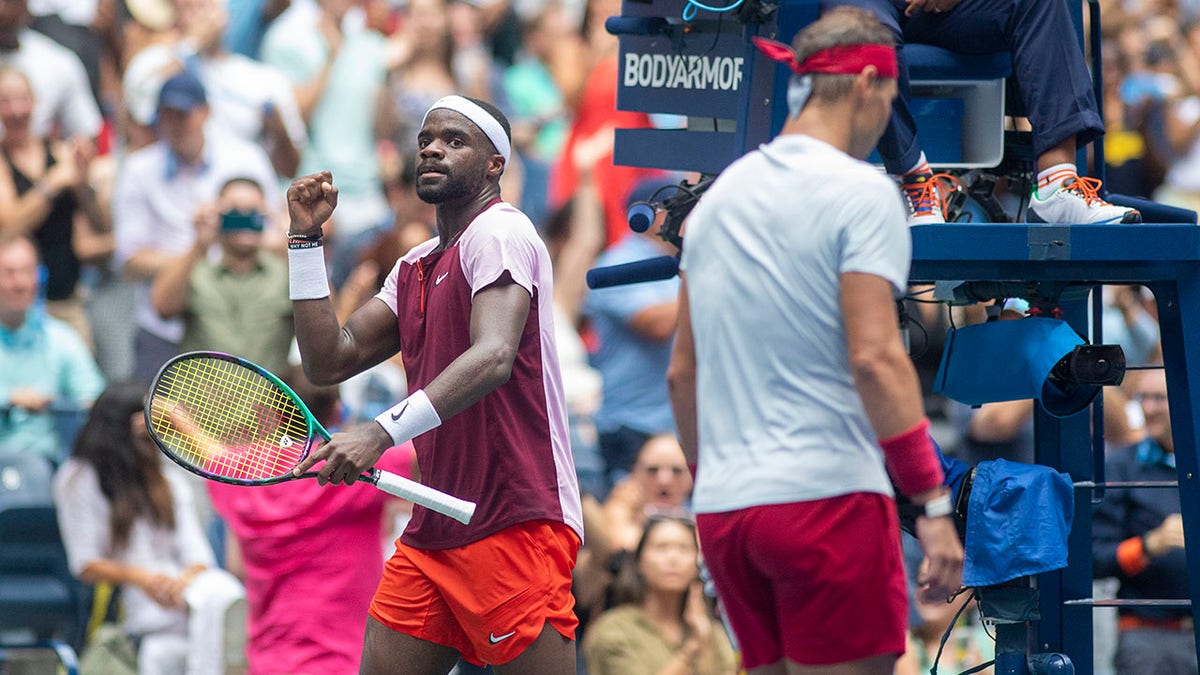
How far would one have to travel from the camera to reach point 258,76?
1142 cm

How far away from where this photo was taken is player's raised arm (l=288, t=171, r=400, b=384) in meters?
5.20

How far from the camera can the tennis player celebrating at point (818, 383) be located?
4055 millimetres

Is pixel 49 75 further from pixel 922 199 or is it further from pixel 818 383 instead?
pixel 818 383

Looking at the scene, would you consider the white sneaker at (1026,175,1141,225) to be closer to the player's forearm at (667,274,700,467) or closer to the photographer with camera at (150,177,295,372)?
the player's forearm at (667,274,700,467)

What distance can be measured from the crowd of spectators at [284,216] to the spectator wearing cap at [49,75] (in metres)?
0.02

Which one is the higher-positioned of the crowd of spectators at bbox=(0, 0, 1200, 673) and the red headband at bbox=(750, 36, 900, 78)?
the red headband at bbox=(750, 36, 900, 78)

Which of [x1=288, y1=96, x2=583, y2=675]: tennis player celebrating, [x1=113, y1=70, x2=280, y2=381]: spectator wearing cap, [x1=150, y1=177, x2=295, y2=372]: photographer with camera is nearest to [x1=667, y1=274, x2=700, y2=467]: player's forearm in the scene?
[x1=288, y1=96, x2=583, y2=675]: tennis player celebrating

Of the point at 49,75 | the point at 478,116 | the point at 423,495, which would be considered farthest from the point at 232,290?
the point at 423,495

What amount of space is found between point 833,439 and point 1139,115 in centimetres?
932

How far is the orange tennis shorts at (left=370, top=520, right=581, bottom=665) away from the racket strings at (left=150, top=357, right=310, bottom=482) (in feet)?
1.58

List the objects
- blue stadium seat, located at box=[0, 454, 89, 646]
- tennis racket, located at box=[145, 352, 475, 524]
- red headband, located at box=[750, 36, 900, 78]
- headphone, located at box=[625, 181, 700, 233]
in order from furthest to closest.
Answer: blue stadium seat, located at box=[0, 454, 89, 646]
headphone, located at box=[625, 181, 700, 233]
tennis racket, located at box=[145, 352, 475, 524]
red headband, located at box=[750, 36, 900, 78]

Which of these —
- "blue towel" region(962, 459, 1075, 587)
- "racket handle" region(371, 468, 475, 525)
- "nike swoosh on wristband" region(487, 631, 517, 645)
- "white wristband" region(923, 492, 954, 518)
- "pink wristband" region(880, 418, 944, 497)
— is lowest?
"nike swoosh on wristband" region(487, 631, 517, 645)

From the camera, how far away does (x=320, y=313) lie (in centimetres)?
529

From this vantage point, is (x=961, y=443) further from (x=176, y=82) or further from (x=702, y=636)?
(x=176, y=82)
